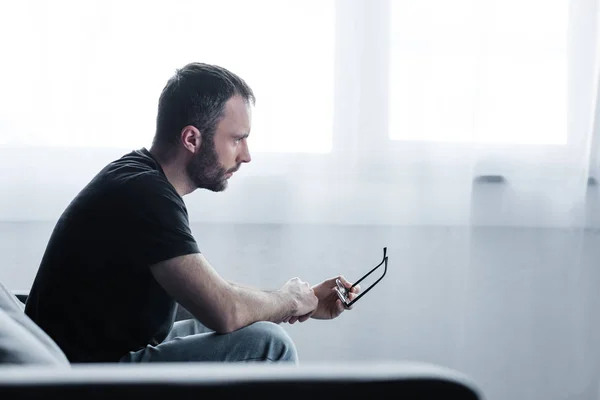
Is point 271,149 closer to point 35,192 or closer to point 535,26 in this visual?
point 35,192

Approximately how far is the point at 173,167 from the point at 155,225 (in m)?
0.29

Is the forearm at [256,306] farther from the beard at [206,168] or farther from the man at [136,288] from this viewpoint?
the beard at [206,168]

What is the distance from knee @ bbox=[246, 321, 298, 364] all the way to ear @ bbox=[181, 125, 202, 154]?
0.43 metres

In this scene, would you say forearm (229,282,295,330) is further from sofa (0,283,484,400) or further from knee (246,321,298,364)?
sofa (0,283,484,400)

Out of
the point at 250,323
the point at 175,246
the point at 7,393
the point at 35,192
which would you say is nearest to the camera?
the point at 7,393

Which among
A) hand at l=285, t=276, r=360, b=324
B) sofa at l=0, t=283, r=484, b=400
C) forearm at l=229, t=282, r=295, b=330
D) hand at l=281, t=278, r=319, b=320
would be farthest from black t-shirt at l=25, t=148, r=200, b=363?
sofa at l=0, t=283, r=484, b=400

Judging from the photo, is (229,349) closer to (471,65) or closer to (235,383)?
(235,383)

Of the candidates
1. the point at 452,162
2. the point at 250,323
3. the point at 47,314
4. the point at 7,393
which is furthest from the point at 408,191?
the point at 7,393

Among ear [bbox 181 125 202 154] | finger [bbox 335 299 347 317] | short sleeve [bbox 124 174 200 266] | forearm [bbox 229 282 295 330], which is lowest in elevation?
finger [bbox 335 299 347 317]

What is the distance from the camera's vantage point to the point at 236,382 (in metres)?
0.64

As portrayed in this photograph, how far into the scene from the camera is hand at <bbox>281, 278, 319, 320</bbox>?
149 cm

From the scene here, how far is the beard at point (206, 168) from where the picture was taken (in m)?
1.51

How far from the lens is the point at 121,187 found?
1301 millimetres

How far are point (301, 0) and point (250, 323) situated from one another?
108cm
